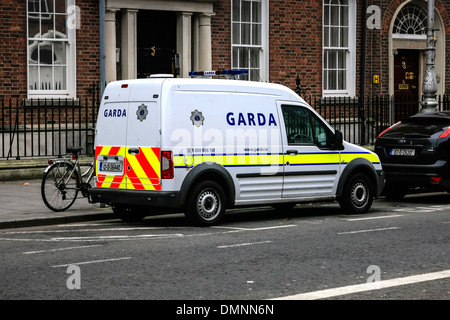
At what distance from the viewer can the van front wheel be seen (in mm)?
11758

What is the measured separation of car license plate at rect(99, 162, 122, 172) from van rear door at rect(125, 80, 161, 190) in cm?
18

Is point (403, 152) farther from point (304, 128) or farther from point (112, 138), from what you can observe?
point (112, 138)

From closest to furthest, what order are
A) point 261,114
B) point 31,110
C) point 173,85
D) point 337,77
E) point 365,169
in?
point 173,85, point 261,114, point 365,169, point 31,110, point 337,77

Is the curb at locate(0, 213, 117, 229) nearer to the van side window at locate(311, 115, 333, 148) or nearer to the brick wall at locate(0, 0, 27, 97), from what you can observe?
the van side window at locate(311, 115, 333, 148)

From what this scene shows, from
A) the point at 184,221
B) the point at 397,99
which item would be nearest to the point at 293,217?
the point at 184,221

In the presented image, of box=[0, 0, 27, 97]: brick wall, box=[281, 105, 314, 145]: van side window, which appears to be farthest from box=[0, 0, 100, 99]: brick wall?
box=[281, 105, 314, 145]: van side window

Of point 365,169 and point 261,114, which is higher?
point 261,114

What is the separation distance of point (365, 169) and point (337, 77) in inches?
419

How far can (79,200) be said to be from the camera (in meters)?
14.5

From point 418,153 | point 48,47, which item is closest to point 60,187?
point 418,153

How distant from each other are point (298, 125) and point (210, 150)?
5.73ft

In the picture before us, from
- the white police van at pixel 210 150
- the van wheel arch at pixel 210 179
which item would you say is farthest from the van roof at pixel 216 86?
the van wheel arch at pixel 210 179

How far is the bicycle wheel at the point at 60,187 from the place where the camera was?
13.2 meters

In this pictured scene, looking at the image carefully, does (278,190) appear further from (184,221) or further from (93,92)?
(93,92)
